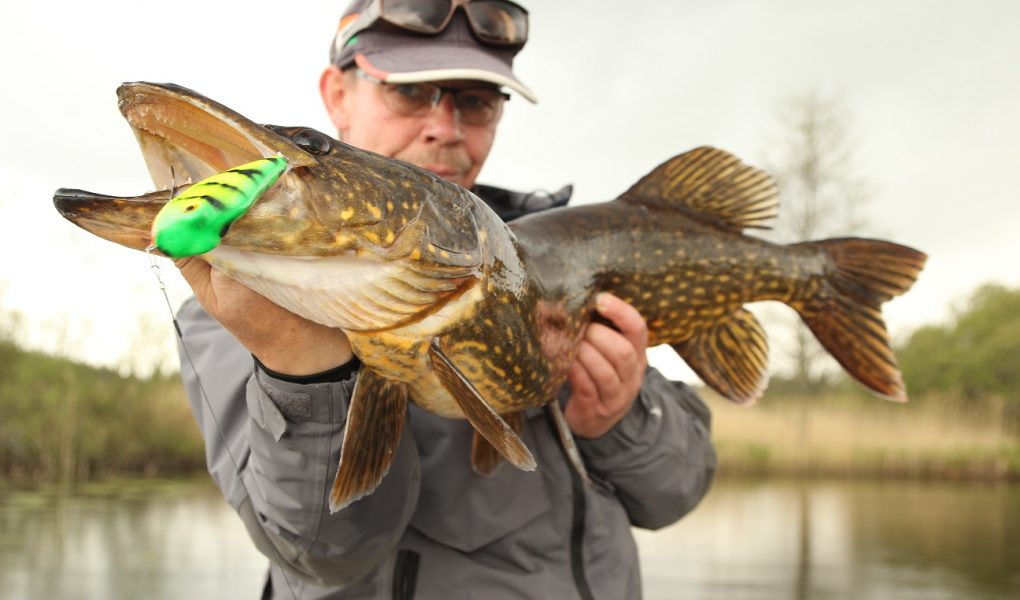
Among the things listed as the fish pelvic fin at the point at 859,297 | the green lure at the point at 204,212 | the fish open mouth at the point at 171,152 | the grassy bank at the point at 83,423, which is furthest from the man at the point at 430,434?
the grassy bank at the point at 83,423

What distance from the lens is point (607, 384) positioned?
1.86 m

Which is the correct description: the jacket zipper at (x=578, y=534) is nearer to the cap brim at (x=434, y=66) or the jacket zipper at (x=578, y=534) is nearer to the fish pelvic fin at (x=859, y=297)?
the fish pelvic fin at (x=859, y=297)

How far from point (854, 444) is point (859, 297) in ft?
35.5

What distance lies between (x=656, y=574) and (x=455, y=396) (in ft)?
17.5

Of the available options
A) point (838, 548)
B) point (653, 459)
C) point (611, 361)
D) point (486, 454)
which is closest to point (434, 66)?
point (611, 361)

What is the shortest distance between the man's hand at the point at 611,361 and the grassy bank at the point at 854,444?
9780 millimetres

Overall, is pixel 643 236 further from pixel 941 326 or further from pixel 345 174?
pixel 941 326

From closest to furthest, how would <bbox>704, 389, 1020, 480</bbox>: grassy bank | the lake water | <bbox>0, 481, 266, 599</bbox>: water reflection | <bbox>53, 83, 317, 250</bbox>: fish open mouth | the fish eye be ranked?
<bbox>53, 83, 317, 250</bbox>: fish open mouth < the fish eye < <bbox>0, 481, 266, 599</bbox>: water reflection < the lake water < <bbox>704, 389, 1020, 480</bbox>: grassy bank

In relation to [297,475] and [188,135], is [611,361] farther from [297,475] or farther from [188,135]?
[188,135]

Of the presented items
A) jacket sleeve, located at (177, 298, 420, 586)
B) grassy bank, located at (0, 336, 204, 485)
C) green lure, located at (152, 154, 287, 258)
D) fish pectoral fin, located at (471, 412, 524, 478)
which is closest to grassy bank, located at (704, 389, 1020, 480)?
grassy bank, located at (0, 336, 204, 485)

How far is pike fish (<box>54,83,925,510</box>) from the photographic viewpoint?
43.8 inches

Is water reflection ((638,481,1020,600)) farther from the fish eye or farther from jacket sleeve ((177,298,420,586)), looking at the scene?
the fish eye

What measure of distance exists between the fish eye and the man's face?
102 cm

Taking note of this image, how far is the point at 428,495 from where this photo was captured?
5.97ft
